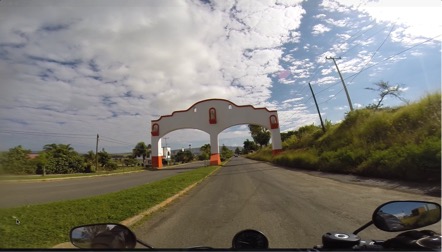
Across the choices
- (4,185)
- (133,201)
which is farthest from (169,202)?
(4,185)

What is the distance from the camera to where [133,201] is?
7.96 m

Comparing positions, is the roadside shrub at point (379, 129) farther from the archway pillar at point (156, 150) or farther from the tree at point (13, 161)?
the tree at point (13, 161)

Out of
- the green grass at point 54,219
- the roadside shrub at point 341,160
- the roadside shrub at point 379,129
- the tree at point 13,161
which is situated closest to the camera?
the tree at point 13,161

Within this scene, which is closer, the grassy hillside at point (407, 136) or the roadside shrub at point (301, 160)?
the grassy hillside at point (407, 136)

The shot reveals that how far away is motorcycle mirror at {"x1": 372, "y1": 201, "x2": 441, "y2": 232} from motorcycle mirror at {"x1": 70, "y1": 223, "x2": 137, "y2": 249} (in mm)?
1449

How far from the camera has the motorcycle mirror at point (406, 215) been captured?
168 cm

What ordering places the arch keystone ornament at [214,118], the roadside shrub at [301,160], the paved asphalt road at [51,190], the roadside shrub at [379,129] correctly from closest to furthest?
the roadside shrub at [379,129] < the paved asphalt road at [51,190] < the arch keystone ornament at [214,118] < the roadside shrub at [301,160]

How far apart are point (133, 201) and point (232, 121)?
3971 mm

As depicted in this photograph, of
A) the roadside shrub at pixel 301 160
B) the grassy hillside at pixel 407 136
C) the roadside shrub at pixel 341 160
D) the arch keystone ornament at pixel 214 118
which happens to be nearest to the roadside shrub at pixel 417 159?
the grassy hillside at pixel 407 136

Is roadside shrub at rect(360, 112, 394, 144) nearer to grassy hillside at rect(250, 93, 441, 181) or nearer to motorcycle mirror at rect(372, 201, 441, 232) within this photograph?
grassy hillside at rect(250, 93, 441, 181)

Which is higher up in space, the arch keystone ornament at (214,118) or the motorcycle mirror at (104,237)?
the arch keystone ornament at (214,118)

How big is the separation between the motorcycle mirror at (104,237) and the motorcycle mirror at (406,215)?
145 centimetres

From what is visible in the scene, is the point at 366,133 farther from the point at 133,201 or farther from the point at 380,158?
the point at 133,201

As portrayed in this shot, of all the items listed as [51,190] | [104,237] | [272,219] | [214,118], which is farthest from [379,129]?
[51,190]
